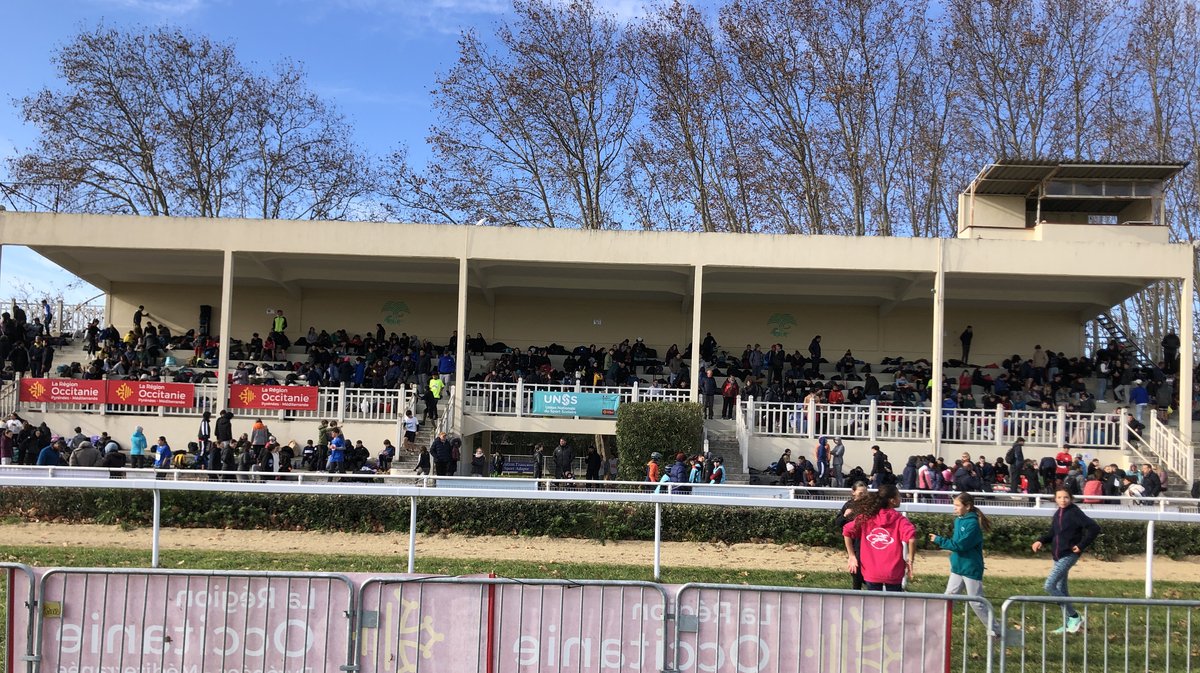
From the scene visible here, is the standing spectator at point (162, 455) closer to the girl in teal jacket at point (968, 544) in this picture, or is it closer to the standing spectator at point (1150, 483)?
the girl in teal jacket at point (968, 544)

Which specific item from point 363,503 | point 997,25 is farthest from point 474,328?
point 997,25

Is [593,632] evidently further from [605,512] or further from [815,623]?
[605,512]

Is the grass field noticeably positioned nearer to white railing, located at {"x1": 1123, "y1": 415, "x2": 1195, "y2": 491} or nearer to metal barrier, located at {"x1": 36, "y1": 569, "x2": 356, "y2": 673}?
metal barrier, located at {"x1": 36, "y1": 569, "x2": 356, "y2": 673}

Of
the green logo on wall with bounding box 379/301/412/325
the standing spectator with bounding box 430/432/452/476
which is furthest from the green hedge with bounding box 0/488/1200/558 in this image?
the green logo on wall with bounding box 379/301/412/325

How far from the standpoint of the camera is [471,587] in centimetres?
577

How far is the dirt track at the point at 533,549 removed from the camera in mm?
12062

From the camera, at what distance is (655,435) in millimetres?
20312

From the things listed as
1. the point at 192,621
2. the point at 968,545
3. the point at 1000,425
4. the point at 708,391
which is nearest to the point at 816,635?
the point at 968,545

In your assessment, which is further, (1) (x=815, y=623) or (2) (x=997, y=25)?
(2) (x=997, y=25)

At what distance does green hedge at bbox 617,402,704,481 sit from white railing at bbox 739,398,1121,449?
187cm

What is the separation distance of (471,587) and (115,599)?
2.10 m

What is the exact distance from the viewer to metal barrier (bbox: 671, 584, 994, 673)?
5738 millimetres

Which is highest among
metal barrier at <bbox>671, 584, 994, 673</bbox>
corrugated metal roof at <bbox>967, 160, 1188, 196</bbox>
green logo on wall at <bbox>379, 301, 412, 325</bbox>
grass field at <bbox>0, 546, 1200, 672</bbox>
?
corrugated metal roof at <bbox>967, 160, 1188, 196</bbox>

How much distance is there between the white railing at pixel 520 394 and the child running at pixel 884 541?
47.4 feet
